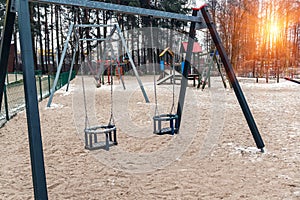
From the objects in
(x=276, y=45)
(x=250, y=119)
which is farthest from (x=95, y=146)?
(x=276, y=45)

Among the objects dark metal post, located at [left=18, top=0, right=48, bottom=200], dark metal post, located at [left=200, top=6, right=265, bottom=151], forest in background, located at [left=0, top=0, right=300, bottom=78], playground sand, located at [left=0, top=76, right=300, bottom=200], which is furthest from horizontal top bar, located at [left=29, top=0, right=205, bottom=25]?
forest in background, located at [left=0, top=0, right=300, bottom=78]

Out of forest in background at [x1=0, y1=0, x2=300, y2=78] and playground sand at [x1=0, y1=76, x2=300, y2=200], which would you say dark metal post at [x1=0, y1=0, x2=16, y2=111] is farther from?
forest in background at [x1=0, y1=0, x2=300, y2=78]

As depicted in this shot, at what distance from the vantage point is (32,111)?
1.77 metres

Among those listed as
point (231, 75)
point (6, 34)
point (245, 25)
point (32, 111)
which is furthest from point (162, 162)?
point (245, 25)

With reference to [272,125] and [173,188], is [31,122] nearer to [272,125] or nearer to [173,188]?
[173,188]

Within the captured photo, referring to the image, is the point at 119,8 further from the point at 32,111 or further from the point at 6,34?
the point at 32,111

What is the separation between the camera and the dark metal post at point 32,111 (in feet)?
5.60

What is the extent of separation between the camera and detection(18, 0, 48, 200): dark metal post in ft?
5.60

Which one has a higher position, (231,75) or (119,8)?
(119,8)

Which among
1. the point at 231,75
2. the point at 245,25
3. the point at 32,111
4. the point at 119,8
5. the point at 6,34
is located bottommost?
the point at 32,111

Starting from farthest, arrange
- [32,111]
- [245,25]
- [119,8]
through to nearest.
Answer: [245,25]
[119,8]
[32,111]

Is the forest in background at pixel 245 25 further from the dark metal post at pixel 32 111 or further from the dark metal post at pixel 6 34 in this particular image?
the dark metal post at pixel 32 111

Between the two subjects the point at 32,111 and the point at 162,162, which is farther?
the point at 162,162

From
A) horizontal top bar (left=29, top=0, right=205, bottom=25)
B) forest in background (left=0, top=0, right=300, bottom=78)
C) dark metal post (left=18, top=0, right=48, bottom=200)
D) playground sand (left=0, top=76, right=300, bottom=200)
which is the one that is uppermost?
forest in background (left=0, top=0, right=300, bottom=78)
